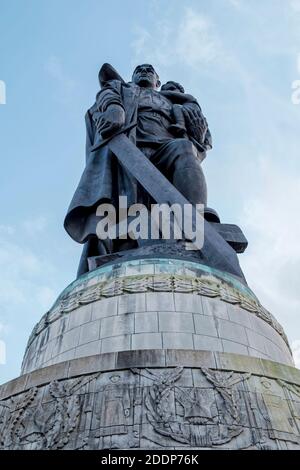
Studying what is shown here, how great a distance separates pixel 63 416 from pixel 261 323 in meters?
3.62

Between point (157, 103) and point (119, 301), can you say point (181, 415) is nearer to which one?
point (119, 301)

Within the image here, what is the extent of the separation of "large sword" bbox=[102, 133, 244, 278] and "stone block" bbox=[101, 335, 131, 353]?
248 centimetres

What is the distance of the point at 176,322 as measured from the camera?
21.7 ft

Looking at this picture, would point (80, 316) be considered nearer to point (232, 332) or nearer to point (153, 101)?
point (232, 332)

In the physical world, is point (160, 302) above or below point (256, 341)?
above

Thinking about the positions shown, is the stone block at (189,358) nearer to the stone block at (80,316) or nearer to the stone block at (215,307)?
the stone block at (215,307)

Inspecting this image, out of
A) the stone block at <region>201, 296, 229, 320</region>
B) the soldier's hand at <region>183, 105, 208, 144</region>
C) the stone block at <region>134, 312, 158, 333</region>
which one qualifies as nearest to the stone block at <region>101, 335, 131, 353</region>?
the stone block at <region>134, 312, 158, 333</region>

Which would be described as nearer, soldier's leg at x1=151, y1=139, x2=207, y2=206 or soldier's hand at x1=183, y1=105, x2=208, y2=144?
soldier's leg at x1=151, y1=139, x2=207, y2=206

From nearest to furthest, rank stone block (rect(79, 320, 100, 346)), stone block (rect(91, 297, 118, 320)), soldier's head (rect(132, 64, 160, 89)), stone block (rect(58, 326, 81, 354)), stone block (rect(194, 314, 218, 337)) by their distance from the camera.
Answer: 1. stone block (rect(194, 314, 218, 337))
2. stone block (rect(79, 320, 100, 346))
3. stone block (rect(58, 326, 81, 354))
4. stone block (rect(91, 297, 118, 320))
5. soldier's head (rect(132, 64, 160, 89))

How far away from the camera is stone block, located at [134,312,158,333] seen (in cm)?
648

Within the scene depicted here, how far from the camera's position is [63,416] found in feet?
16.4

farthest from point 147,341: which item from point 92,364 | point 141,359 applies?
point 92,364

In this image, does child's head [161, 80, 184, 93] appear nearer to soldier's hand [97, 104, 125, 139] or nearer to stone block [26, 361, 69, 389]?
soldier's hand [97, 104, 125, 139]

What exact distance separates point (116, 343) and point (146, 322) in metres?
0.51
